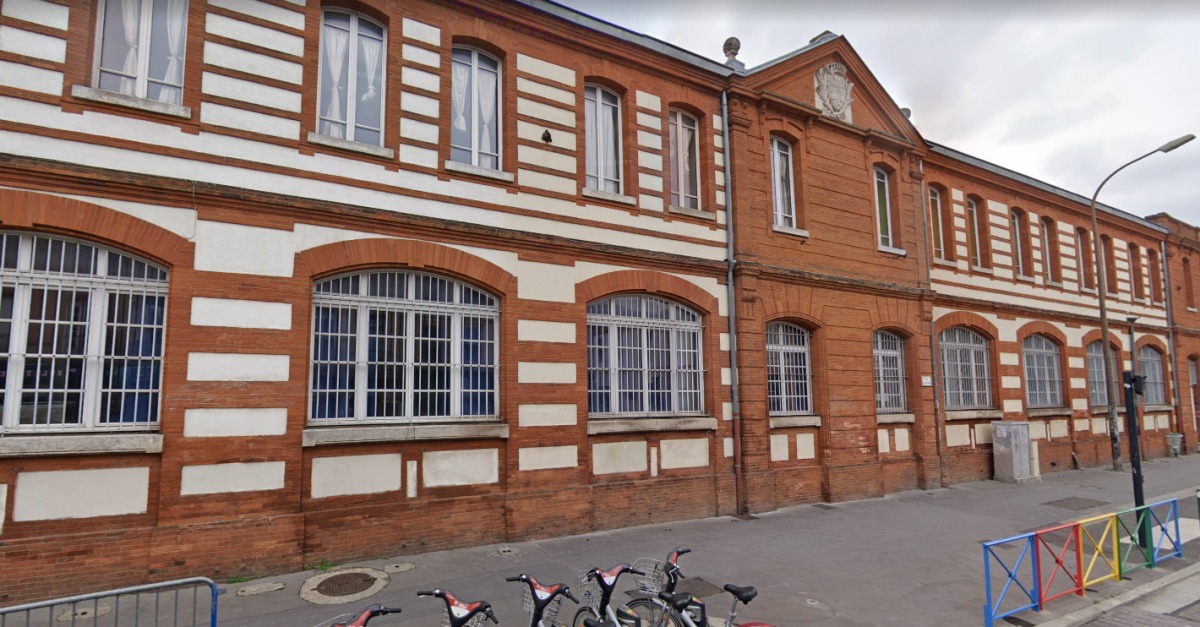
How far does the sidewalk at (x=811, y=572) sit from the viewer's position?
6746 millimetres

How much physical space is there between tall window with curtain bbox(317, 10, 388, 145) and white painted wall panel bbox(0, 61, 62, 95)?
282cm

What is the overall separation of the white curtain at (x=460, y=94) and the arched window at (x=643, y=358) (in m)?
3.66

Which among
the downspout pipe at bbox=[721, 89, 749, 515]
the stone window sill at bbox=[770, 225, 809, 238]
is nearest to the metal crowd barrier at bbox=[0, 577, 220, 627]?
the downspout pipe at bbox=[721, 89, 749, 515]

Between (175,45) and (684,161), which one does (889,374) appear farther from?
(175,45)

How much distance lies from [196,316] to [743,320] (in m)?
8.94

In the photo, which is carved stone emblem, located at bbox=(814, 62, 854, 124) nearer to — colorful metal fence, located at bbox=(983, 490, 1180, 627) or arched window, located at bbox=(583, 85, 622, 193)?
arched window, located at bbox=(583, 85, 622, 193)

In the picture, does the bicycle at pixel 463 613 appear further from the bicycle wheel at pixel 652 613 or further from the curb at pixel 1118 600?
the curb at pixel 1118 600

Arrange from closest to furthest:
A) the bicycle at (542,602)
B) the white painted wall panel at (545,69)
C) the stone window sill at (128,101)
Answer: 1. the bicycle at (542,602)
2. the stone window sill at (128,101)
3. the white painted wall panel at (545,69)

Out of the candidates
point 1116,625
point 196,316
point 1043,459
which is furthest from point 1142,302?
point 196,316

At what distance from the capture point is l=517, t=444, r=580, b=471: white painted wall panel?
945 cm

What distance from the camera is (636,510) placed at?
10.4 m

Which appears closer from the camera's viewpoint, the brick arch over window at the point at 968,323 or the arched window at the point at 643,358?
the arched window at the point at 643,358

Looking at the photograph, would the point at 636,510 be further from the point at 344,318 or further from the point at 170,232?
the point at 170,232

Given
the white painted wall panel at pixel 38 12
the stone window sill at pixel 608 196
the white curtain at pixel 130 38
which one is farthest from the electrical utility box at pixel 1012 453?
the white painted wall panel at pixel 38 12
